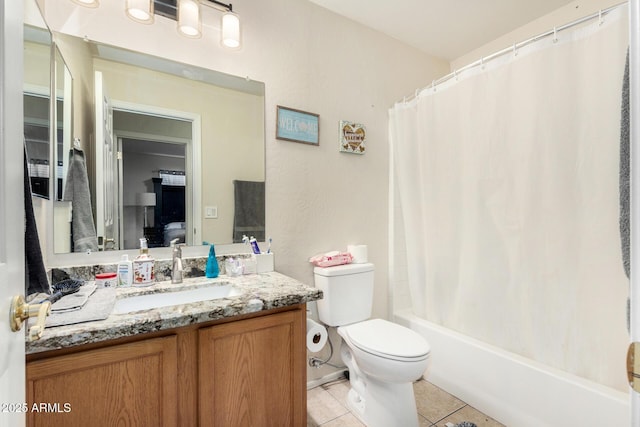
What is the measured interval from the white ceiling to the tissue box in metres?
1.57

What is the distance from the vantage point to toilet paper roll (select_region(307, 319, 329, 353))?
59.6 inches

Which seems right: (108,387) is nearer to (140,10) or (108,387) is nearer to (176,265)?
(176,265)

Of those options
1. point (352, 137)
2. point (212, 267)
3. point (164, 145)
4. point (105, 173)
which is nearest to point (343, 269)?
point (212, 267)

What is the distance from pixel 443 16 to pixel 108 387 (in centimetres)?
255

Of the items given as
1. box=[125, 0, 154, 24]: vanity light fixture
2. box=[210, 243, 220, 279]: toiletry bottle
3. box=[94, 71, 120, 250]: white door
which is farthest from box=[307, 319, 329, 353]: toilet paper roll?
box=[125, 0, 154, 24]: vanity light fixture

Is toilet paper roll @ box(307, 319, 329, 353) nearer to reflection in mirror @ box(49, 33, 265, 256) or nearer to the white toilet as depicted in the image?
the white toilet

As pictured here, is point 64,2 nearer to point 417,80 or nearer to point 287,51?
point 287,51

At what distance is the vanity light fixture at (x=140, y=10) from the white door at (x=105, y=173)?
30cm

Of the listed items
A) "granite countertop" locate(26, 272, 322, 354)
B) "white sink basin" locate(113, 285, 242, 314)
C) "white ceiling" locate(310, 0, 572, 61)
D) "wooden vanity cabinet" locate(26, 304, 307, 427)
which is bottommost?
"wooden vanity cabinet" locate(26, 304, 307, 427)

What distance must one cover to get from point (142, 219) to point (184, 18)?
0.97m

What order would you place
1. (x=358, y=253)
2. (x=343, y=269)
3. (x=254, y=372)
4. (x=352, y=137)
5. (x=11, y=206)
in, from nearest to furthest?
(x=11, y=206), (x=254, y=372), (x=343, y=269), (x=358, y=253), (x=352, y=137)

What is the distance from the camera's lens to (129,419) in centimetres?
94

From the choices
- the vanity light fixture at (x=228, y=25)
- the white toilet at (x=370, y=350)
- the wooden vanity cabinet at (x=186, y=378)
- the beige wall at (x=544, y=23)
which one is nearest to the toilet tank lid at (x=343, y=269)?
the white toilet at (x=370, y=350)

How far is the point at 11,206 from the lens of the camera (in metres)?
0.55
